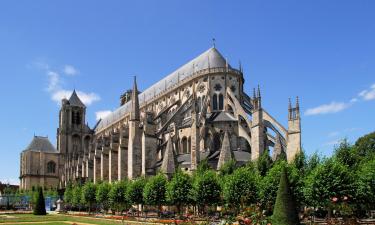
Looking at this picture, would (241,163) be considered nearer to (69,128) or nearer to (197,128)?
(197,128)

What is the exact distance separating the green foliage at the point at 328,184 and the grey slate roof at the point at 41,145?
85221 millimetres

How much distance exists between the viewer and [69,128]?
353 feet

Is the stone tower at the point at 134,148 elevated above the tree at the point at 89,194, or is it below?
above

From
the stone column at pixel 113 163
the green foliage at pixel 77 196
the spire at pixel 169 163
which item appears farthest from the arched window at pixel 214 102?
the green foliage at pixel 77 196

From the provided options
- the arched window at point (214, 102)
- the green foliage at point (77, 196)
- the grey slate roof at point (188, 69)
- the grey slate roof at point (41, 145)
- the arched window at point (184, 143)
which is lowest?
the green foliage at point (77, 196)

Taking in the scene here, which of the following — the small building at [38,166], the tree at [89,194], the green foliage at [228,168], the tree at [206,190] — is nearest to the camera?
the tree at [206,190]

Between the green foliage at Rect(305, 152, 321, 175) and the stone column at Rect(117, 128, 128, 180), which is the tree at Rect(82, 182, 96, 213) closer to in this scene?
the stone column at Rect(117, 128, 128, 180)

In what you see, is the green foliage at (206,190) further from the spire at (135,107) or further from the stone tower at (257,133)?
the spire at (135,107)

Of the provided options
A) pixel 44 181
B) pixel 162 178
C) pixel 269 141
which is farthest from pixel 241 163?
pixel 44 181

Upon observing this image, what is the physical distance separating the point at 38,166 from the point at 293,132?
73239 mm

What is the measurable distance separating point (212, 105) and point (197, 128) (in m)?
12.3

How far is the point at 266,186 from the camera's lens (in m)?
31.5

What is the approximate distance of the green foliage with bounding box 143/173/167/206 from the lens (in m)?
41.4

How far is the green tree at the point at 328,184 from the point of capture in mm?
28750
